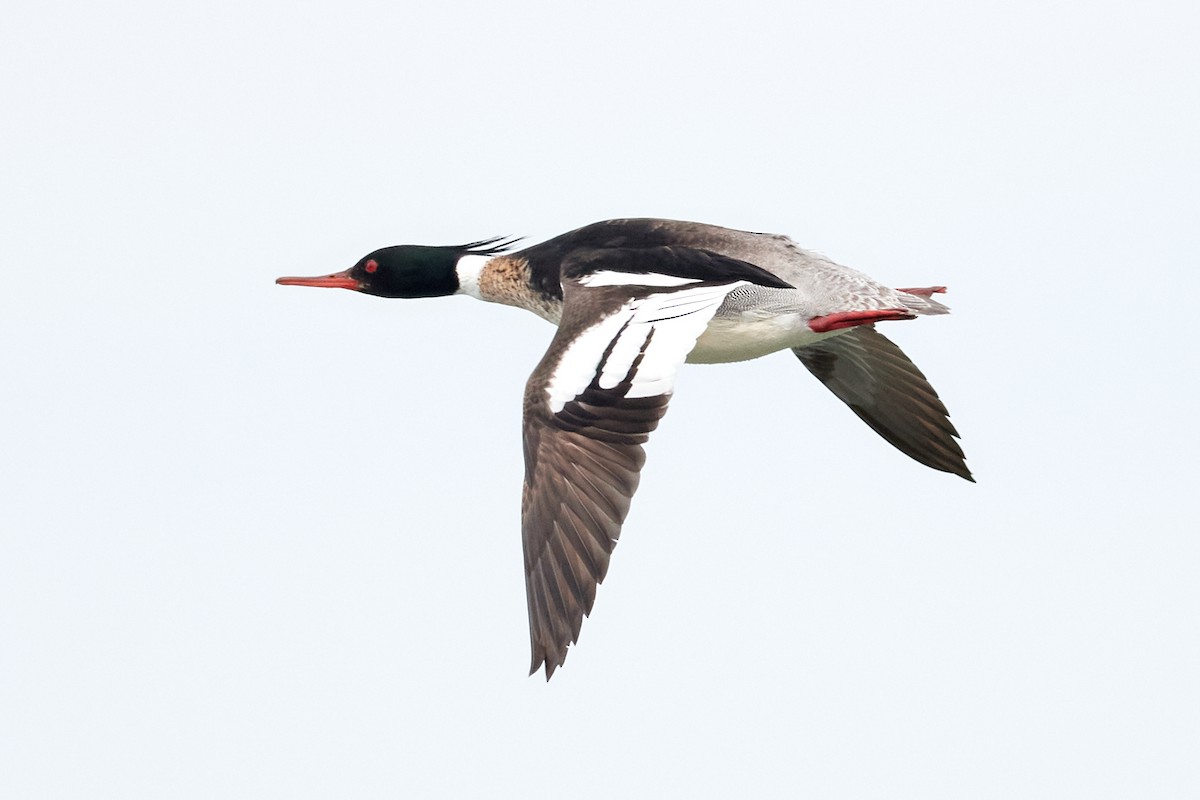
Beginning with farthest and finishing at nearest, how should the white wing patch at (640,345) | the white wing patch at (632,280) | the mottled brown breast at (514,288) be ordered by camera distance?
1. the mottled brown breast at (514,288)
2. the white wing patch at (632,280)
3. the white wing patch at (640,345)

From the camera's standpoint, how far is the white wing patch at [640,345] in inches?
318

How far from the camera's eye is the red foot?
8883 millimetres

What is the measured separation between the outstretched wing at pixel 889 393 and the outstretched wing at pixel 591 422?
1.63m

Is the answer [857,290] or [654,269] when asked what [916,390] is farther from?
[654,269]

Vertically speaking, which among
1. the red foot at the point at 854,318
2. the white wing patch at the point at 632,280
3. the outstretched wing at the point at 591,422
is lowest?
the outstretched wing at the point at 591,422

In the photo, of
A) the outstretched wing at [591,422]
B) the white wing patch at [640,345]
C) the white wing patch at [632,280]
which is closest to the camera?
the outstretched wing at [591,422]

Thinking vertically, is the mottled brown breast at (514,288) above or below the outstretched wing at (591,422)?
above

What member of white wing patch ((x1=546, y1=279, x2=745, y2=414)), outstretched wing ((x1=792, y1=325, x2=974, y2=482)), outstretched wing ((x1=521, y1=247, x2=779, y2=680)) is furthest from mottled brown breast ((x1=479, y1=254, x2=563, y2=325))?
outstretched wing ((x1=792, y1=325, x2=974, y2=482))

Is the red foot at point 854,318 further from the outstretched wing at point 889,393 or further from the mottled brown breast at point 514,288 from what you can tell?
the mottled brown breast at point 514,288

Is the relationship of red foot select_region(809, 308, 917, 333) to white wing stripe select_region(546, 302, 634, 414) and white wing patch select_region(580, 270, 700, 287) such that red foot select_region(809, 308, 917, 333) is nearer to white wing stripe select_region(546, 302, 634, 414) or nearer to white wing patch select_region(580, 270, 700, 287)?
white wing patch select_region(580, 270, 700, 287)

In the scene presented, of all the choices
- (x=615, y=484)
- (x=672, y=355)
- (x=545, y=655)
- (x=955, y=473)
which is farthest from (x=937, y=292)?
(x=545, y=655)

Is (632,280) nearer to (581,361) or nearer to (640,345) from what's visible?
(640,345)

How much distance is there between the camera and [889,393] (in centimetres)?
1041

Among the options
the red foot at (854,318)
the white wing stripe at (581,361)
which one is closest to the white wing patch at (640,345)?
the white wing stripe at (581,361)
